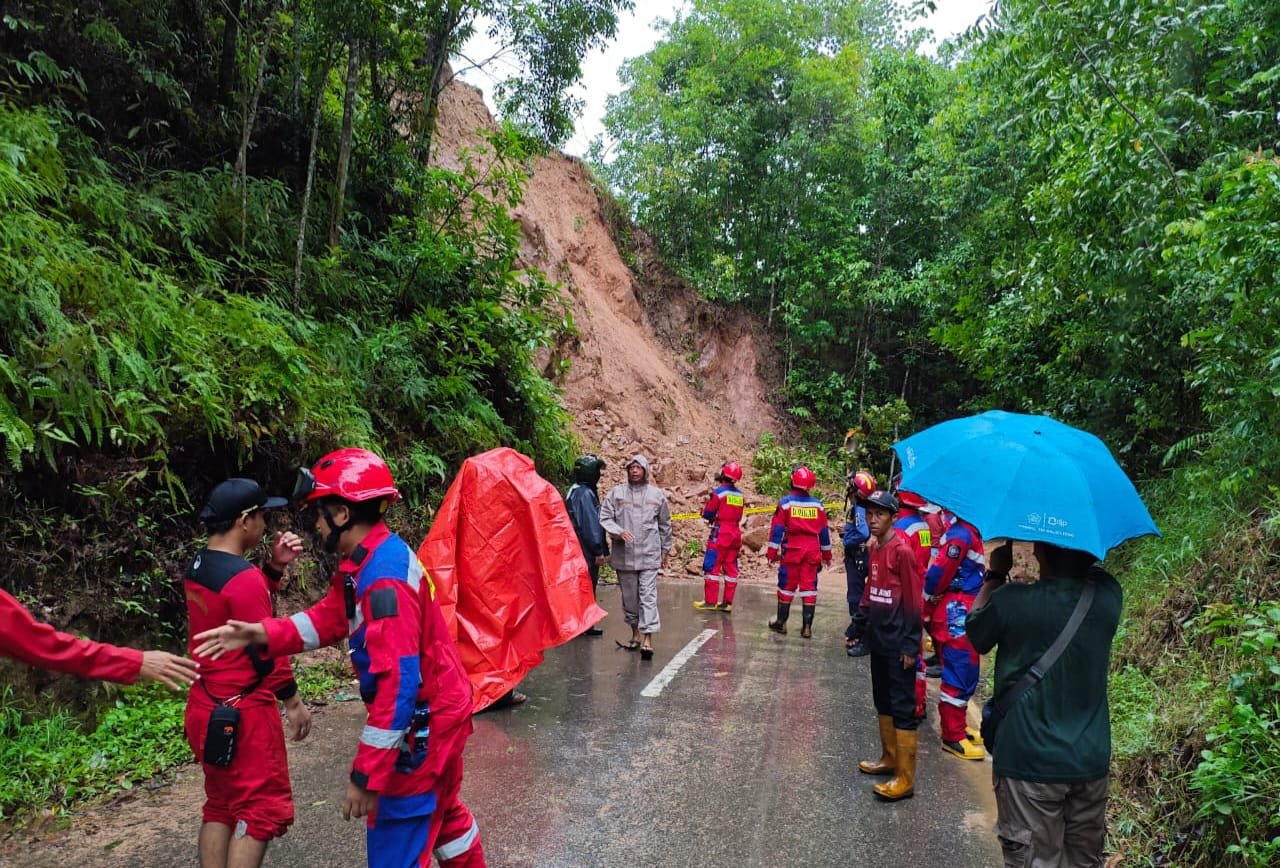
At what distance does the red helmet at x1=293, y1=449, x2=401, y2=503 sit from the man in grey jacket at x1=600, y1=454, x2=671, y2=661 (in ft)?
17.0

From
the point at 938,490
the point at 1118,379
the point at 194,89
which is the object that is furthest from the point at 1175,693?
the point at 194,89

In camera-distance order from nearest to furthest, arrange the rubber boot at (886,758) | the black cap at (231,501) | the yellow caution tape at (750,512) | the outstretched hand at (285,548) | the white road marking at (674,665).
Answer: the black cap at (231,501), the outstretched hand at (285,548), the rubber boot at (886,758), the white road marking at (674,665), the yellow caution tape at (750,512)

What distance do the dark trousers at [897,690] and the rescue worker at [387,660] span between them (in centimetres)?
270

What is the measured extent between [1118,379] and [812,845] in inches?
371

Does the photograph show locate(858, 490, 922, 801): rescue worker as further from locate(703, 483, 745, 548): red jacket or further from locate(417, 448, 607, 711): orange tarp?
locate(703, 483, 745, 548): red jacket

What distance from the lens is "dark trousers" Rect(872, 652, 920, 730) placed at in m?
4.59

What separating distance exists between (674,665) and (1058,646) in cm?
512

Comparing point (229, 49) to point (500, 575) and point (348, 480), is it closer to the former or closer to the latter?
point (500, 575)

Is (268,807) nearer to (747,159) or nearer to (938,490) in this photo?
(938,490)

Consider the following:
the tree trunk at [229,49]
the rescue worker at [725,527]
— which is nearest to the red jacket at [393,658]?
the rescue worker at [725,527]

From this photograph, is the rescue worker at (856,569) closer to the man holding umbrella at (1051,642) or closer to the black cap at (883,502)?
the black cap at (883,502)

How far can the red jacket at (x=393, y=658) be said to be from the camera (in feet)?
8.50

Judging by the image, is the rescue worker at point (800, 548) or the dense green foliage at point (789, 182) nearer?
the rescue worker at point (800, 548)

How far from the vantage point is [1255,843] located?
3.33 metres
